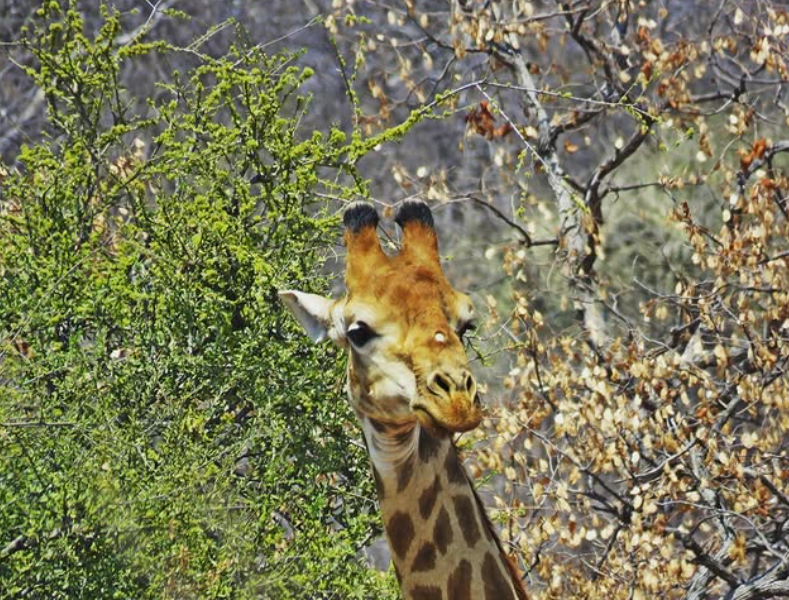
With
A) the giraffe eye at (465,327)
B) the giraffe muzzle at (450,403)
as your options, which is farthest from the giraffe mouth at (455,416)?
the giraffe eye at (465,327)

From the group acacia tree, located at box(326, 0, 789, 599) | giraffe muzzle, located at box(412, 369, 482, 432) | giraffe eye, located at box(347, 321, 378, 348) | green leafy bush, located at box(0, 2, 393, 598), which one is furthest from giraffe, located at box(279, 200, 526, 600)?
acacia tree, located at box(326, 0, 789, 599)

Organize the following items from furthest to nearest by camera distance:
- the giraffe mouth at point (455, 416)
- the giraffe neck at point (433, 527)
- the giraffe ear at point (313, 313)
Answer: the giraffe ear at point (313, 313) → the giraffe neck at point (433, 527) → the giraffe mouth at point (455, 416)

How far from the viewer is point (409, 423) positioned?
18.4 ft

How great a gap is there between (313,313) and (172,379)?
1.51 m

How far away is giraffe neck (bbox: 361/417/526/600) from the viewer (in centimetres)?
571

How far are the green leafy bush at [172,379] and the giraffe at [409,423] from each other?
4.48ft

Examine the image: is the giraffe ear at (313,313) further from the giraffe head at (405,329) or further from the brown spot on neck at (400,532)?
the brown spot on neck at (400,532)

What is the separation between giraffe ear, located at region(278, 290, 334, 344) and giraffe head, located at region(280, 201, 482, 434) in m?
0.10

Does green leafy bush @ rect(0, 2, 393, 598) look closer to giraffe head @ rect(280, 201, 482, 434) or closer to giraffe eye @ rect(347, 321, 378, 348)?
giraffe head @ rect(280, 201, 482, 434)

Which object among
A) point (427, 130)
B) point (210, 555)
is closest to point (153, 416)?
point (210, 555)

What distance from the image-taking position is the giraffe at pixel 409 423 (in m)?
5.48

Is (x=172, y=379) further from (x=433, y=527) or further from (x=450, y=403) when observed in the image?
(x=450, y=403)

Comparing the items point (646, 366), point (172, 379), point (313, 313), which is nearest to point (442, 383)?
point (313, 313)

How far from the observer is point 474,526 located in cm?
575
